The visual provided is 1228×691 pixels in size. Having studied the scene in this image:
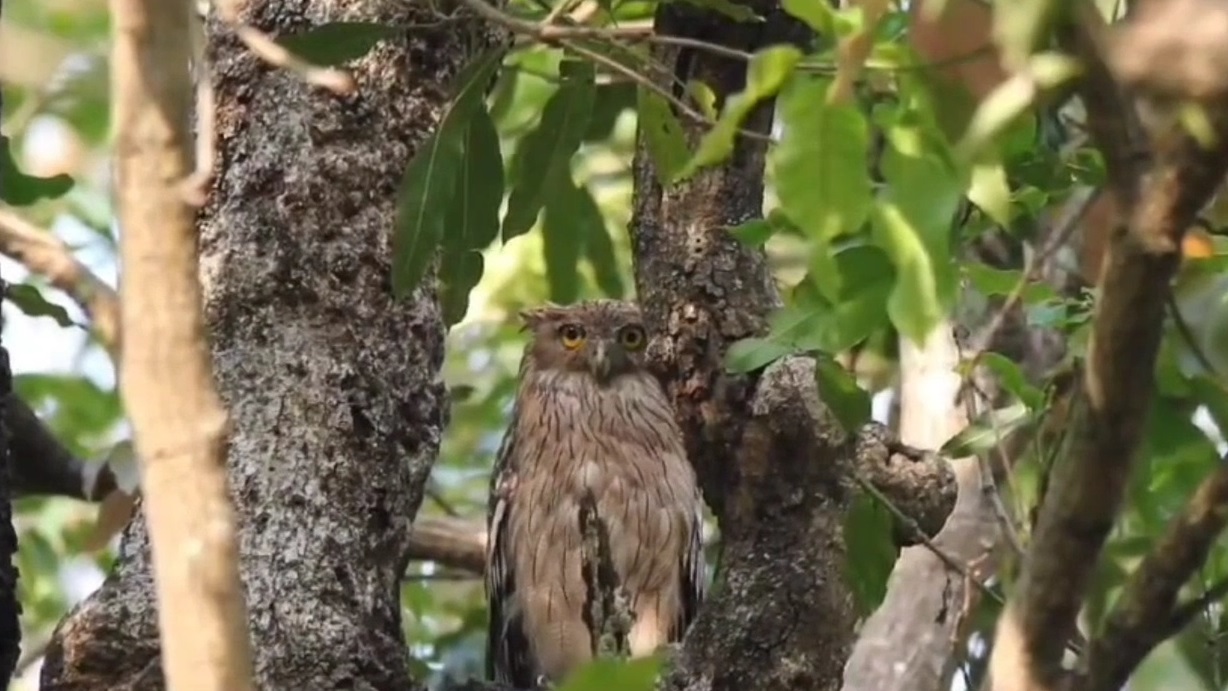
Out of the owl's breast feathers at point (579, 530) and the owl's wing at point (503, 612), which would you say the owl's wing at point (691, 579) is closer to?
the owl's breast feathers at point (579, 530)

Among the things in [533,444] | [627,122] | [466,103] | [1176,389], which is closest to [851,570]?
[1176,389]

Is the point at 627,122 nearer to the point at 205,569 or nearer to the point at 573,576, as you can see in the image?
the point at 573,576

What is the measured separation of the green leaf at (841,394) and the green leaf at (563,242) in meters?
0.57

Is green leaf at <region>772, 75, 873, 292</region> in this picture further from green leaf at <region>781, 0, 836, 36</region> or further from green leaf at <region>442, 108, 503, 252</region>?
green leaf at <region>442, 108, 503, 252</region>

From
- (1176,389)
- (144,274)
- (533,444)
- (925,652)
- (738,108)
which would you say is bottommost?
(925,652)

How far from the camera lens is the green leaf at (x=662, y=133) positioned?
201 cm

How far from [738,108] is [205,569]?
43cm

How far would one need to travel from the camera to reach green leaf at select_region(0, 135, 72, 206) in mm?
2578

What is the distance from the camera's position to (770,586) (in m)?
2.32

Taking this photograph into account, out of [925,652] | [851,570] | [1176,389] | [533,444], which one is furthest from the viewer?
[533,444]

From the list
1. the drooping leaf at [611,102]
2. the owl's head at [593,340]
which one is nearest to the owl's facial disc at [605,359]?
the owl's head at [593,340]

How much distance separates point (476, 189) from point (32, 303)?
83 centimetres

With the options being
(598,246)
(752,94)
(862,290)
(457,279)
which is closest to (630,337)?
(598,246)

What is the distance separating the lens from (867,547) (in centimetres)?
239
